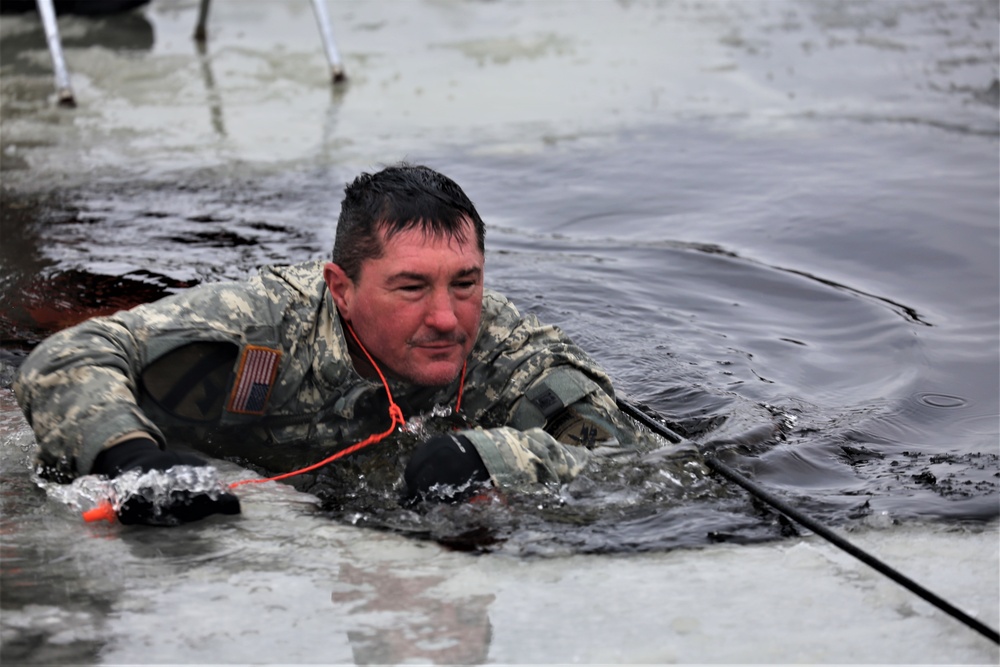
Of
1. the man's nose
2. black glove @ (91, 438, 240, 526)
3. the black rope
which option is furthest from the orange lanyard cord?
the black rope

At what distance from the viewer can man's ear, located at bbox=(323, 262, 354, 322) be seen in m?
3.37

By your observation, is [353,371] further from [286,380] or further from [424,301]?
[424,301]

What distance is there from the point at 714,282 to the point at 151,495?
136 inches

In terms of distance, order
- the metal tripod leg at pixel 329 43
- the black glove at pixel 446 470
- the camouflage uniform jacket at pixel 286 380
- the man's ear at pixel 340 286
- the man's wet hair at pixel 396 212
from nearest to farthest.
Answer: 1. the black glove at pixel 446 470
2. the camouflage uniform jacket at pixel 286 380
3. the man's wet hair at pixel 396 212
4. the man's ear at pixel 340 286
5. the metal tripod leg at pixel 329 43

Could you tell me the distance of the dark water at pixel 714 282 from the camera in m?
3.30

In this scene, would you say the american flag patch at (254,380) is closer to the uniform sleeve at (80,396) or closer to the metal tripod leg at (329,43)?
the uniform sleeve at (80,396)

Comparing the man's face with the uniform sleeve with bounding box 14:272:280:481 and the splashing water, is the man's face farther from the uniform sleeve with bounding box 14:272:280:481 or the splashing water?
the splashing water

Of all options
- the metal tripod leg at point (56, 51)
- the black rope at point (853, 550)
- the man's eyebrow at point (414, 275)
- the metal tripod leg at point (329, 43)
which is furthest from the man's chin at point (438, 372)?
the metal tripod leg at point (329, 43)

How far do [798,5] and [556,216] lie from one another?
260 inches

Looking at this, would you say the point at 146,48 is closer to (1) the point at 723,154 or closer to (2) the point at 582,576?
(1) the point at 723,154

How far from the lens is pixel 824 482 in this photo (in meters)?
3.61

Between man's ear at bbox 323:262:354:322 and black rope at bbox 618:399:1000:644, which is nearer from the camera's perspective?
black rope at bbox 618:399:1000:644

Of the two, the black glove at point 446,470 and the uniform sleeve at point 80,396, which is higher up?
the uniform sleeve at point 80,396

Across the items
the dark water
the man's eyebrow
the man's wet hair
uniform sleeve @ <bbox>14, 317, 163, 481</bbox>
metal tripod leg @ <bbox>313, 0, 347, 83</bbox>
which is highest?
metal tripod leg @ <bbox>313, 0, 347, 83</bbox>
